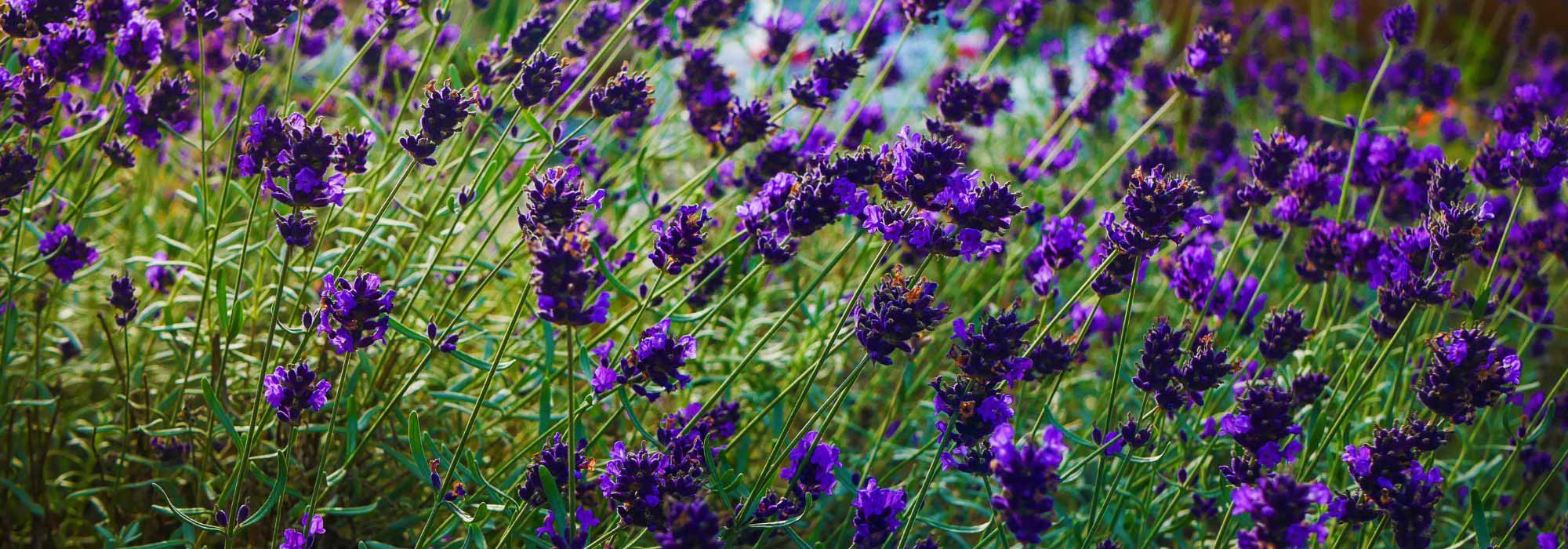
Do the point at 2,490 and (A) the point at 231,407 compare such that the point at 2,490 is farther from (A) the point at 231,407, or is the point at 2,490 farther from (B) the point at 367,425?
(B) the point at 367,425

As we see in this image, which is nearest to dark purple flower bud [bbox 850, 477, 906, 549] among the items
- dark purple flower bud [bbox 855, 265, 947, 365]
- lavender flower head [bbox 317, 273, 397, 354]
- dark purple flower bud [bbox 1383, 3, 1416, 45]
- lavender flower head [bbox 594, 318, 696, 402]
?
dark purple flower bud [bbox 855, 265, 947, 365]

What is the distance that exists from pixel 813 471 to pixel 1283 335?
3.30 feet

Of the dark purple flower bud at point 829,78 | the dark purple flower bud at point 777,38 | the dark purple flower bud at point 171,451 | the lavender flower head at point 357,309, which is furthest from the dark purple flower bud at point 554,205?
the dark purple flower bud at point 777,38

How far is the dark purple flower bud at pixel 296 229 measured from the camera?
5.77 feet

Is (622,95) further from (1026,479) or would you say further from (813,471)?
(1026,479)

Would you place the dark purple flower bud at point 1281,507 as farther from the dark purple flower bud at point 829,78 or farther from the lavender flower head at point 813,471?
the dark purple flower bud at point 829,78

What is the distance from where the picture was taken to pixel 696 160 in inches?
176

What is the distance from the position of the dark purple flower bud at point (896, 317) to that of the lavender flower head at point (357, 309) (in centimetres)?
74

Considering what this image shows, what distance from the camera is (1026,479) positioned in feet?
4.77

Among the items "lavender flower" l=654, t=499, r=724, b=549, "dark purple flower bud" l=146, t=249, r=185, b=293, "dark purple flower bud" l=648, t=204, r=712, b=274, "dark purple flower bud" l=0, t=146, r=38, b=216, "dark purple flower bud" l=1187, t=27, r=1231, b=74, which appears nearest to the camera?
"lavender flower" l=654, t=499, r=724, b=549

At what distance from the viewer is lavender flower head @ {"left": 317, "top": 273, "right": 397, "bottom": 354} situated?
1685 millimetres

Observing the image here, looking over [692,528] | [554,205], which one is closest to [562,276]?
[554,205]

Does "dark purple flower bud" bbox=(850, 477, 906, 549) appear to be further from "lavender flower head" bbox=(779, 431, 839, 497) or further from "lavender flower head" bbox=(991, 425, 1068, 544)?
"lavender flower head" bbox=(991, 425, 1068, 544)

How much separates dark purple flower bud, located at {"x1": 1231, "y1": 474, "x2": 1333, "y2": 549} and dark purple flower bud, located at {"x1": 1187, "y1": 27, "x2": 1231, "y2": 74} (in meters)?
1.57
